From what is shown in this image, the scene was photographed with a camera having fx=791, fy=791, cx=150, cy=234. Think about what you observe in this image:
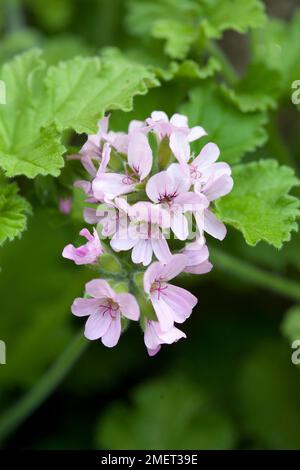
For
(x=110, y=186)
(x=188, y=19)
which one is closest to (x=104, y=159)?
(x=110, y=186)

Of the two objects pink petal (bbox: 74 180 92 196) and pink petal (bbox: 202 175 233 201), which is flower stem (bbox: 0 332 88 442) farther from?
pink petal (bbox: 202 175 233 201)

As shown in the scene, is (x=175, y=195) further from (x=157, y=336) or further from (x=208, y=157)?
(x=157, y=336)

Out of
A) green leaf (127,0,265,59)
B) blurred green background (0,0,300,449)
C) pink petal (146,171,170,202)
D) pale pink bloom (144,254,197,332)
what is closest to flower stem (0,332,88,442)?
blurred green background (0,0,300,449)

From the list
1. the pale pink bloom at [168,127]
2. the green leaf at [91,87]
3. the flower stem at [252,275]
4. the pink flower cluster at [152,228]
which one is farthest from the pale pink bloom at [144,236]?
the flower stem at [252,275]

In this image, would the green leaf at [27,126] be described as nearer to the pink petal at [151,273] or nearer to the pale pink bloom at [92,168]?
the pale pink bloom at [92,168]

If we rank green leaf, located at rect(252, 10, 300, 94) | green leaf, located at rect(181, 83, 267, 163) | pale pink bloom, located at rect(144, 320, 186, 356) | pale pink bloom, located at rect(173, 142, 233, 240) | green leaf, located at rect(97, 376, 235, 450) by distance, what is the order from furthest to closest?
green leaf, located at rect(97, 376, 235, 450)
green leaf, located at rect(252, 10, 300, 94)
green leaf, located at rect(181, 83, 267, 163)
pale pink bloom, located at rect(173, 142, 233, 240)
pale pink bloom, located at rect(144, 320, 186, 356)

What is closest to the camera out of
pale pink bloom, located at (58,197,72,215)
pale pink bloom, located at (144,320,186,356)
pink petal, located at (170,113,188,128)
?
pale pink bloom, located at (144,320,186,356)
